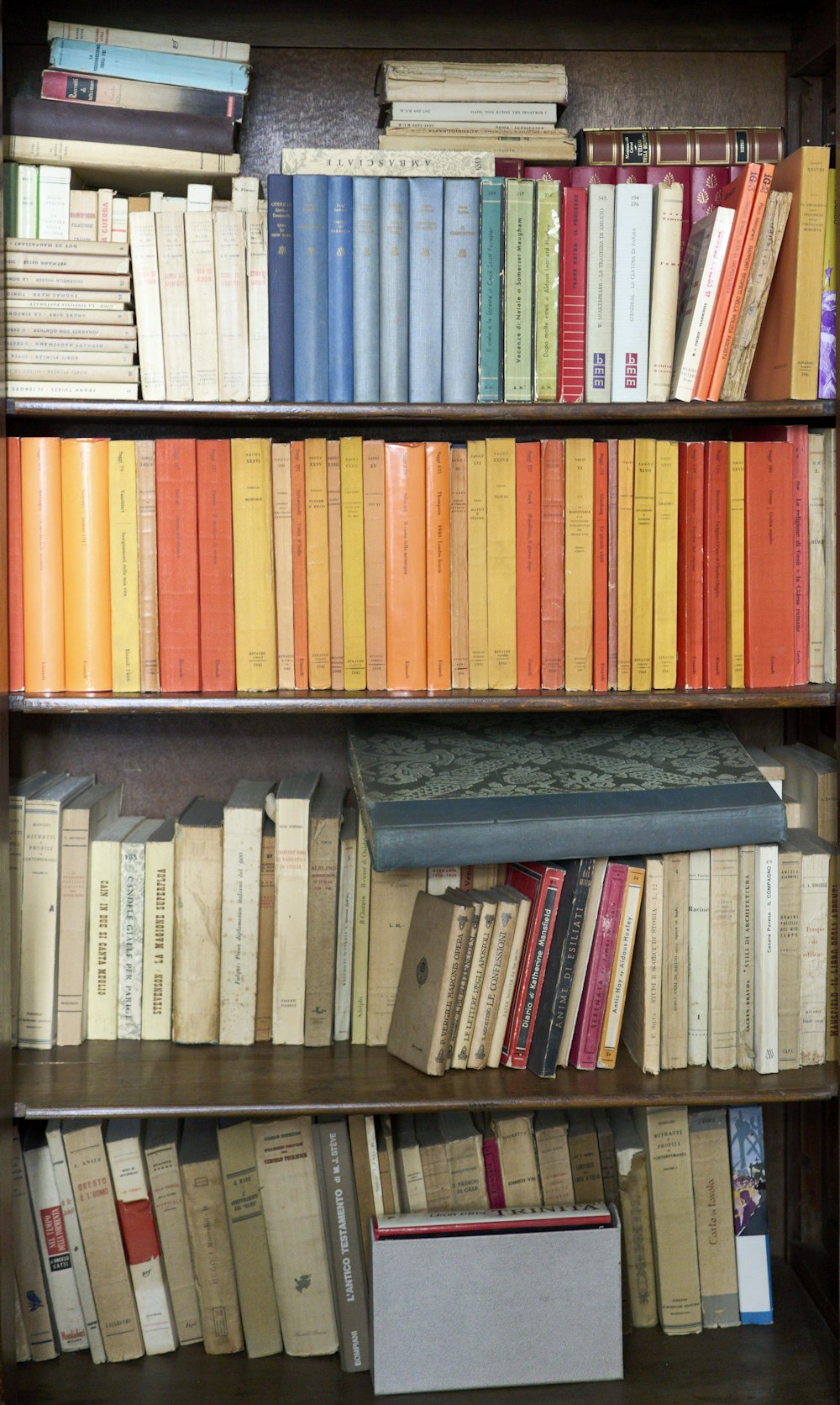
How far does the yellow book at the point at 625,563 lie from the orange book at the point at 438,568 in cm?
23

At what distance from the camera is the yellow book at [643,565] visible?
1.58 metres

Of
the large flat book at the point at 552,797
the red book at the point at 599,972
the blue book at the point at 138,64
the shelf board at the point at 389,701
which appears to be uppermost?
the blue book at the point at 138,64

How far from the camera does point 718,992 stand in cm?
162

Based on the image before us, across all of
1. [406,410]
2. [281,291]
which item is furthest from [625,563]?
[281,291]

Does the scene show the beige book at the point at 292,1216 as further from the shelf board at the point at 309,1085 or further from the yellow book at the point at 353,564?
the yellow book at the point at 353,564

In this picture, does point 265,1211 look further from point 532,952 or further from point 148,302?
point 148,302

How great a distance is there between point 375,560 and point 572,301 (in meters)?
0.42

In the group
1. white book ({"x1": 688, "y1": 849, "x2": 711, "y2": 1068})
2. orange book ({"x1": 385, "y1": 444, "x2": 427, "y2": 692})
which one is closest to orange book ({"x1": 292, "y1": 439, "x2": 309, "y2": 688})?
orange book ({"x1": 385, "y1": 444, "x2": 427, "y2": 692})

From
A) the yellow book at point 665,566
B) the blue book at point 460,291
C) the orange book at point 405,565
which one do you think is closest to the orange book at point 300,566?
the orange book at point 405,565

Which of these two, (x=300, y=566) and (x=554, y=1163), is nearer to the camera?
(x=300, y=566)

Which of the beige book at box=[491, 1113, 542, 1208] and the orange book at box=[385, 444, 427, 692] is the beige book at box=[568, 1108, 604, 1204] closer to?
the beige book at box=[491, 1113, 542, 1208]

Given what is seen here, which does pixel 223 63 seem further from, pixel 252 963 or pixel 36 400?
pixel 252 963

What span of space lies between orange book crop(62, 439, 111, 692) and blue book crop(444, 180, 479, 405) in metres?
0.46

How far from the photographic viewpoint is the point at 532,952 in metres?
1.59
